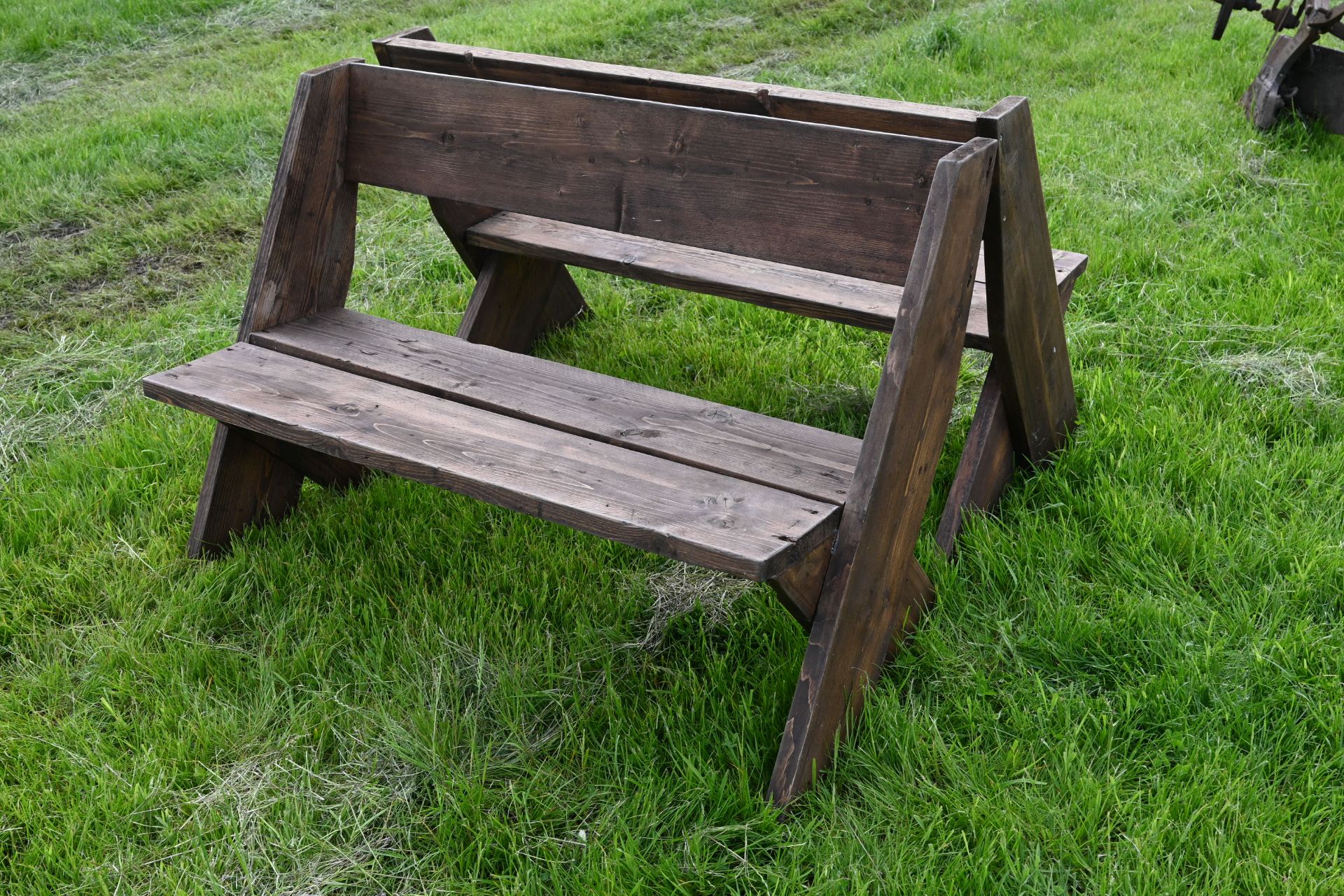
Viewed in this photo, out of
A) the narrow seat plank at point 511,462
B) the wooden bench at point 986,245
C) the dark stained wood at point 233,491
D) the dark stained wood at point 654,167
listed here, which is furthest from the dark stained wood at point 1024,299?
the dark stained wood at point 233,491

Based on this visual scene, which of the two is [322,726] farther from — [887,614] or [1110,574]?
[1110,574]

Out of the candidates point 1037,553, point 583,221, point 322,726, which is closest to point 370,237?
point 583,221

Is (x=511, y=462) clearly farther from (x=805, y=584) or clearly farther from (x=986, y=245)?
(x=986, y=245)

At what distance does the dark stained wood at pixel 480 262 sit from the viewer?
139 inches

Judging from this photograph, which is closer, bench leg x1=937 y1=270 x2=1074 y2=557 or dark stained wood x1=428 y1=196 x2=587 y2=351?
bench leg x1=937 y1=270 x2=1074 y2=557

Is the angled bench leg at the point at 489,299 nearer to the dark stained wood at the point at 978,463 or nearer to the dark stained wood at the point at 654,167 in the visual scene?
the dark stained wood at the point at 654,167

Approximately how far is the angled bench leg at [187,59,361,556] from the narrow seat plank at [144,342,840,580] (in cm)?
24

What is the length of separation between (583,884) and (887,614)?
900 millimetres

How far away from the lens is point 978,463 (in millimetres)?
2916

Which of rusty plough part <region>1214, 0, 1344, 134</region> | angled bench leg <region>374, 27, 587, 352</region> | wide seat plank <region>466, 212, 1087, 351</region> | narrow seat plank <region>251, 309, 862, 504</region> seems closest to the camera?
narrow seat plank <region>251, 309, 862, 504</region>

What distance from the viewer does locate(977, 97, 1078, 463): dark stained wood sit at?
2.36 metres

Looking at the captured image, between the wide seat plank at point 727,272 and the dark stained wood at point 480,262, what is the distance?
0.04 m

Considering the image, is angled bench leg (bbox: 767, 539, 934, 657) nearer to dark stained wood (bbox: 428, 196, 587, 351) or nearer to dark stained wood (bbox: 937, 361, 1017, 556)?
dark stained wood (bbox: 937, 361, 1017, 556)

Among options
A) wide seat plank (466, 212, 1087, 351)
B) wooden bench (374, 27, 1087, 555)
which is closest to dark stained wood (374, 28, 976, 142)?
wooden bench (374, 27, 1087, 555)
